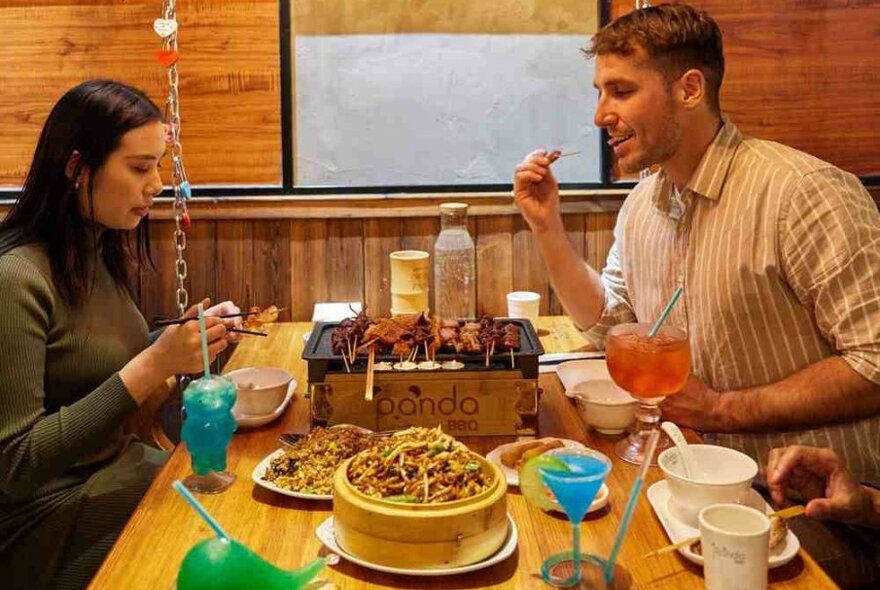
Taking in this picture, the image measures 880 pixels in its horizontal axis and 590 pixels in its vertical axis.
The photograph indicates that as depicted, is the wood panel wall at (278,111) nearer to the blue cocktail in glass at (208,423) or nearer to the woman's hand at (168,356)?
the woman's hand at (168,356)

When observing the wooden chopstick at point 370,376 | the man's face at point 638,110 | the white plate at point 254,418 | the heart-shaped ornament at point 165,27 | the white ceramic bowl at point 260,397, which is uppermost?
the heart-shaped ornament at point 165,27

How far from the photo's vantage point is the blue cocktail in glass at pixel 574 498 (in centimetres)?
120

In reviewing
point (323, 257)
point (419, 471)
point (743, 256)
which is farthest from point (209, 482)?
point (323, 257)

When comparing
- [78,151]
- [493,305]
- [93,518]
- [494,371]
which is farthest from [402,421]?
[493,305]

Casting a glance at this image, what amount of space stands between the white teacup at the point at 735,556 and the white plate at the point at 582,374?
82 cm

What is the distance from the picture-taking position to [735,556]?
1132 millimetres

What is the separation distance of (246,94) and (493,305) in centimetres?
117

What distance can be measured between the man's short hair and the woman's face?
1132 millimetres

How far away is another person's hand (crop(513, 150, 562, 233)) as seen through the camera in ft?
7.66

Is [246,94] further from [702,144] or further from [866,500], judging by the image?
[866,500]

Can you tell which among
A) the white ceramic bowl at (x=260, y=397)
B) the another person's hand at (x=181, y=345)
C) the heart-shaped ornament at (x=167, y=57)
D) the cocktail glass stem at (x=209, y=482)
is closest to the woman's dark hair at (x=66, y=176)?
the heart-shaped ornament at (x=167, y=57)

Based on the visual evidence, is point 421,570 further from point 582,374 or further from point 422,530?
point 582,374

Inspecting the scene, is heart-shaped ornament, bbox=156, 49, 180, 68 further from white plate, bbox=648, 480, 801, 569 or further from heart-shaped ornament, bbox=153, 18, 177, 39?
white plate, bbox=648, 480, 801, 569

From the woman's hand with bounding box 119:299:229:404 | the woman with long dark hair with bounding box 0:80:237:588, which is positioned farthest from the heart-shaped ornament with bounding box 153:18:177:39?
the woman's hand with bounding box 119:299:229:404
